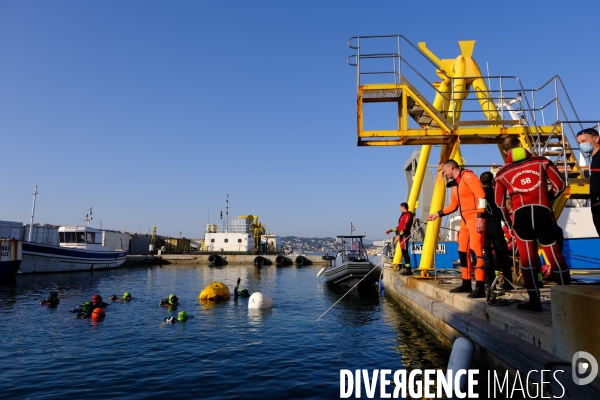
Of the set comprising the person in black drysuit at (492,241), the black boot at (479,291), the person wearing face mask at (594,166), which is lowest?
the black boot at (479,291)

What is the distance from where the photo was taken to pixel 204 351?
292 inches

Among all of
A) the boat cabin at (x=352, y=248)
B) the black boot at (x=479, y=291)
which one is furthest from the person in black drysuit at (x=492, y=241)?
the boat cabin at (x=352, y=248)

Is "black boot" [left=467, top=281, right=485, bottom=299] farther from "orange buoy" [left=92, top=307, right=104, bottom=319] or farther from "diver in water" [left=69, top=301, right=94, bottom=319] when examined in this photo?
"diver in water" [left=69, top=301, right=94, bottom=319]

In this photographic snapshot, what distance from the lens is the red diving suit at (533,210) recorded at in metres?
4.66

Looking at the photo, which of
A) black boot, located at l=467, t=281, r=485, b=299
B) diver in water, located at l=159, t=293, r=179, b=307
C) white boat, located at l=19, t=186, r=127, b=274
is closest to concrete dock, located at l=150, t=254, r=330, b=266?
white boat, located at l=19, t=186, r=127, b=274

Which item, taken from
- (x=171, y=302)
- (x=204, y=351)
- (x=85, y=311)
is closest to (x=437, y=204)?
(x=204, y=351)

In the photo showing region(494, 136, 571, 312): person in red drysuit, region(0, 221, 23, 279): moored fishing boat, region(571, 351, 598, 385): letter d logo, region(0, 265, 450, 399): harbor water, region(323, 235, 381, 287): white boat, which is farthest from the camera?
region(0, 221, 23, 279): moored fishing boat

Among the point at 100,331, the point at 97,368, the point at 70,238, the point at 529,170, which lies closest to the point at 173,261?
the point at 70,238

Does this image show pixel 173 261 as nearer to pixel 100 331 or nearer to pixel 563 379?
pixel 100 331

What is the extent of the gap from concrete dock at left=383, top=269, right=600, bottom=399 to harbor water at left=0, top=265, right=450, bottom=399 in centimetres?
92

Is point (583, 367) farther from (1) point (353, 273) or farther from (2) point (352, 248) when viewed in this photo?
(2) point (352, 248)

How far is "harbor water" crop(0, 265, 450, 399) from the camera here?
5.57 metres

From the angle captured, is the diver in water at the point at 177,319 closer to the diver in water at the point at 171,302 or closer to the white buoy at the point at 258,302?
the white buoy at the point at 258,302

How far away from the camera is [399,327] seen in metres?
9.38
